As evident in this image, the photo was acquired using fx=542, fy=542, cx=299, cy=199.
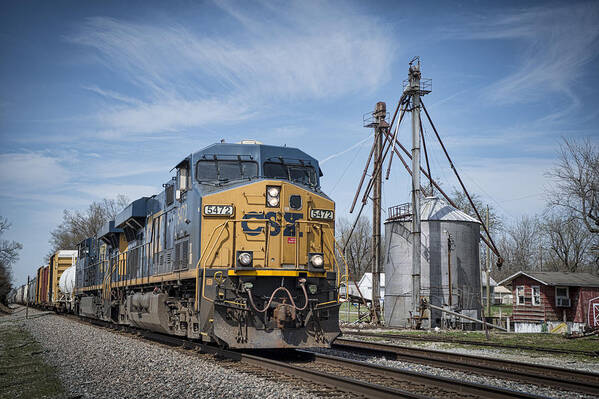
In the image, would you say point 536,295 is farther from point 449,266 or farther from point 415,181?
point 415,181

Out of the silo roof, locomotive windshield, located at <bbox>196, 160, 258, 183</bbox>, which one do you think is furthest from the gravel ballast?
the silo roof

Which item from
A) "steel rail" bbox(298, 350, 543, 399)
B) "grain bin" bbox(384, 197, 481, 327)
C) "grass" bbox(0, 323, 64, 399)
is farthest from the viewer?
"grain bin" bbox(384, 197, 481, 327)

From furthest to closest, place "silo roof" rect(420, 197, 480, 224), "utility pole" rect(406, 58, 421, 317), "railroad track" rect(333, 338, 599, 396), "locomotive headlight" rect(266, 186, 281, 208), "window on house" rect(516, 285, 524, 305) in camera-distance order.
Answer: "window on house" rect(516, 285, 524, 305), "silo roof" rect(420, 197, 480, 224), "utility pole" rect(406, 58, 421, 317), "locomotive headlight" rect(266, 186, 281, 208), "railroad track" rect(333, 338, 599, 396)

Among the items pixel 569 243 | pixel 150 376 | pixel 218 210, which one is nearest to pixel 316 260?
pixel 218 210

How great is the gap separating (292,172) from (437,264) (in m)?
17.1

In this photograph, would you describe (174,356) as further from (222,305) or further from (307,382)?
(307,382)

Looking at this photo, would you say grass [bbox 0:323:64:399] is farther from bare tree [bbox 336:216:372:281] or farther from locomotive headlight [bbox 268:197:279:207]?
bare tree [bbox 336:216:372:281]

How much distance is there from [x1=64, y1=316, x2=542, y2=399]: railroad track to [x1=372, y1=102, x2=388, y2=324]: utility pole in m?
18.3

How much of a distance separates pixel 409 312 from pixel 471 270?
12.5 feet

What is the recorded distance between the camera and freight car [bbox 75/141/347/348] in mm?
9859

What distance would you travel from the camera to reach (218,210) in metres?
10.3

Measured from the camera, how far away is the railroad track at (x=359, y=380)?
279 inches

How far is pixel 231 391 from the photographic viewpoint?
745 centimetres

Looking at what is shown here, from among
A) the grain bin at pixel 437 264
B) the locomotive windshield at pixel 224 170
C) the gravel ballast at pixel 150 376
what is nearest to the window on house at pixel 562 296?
the grain bin at pixel 437 264
